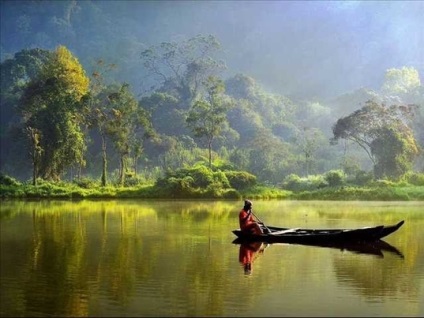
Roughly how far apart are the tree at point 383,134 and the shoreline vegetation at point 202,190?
2.81 m

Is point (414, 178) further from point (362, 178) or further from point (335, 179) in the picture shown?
point (335, 179)

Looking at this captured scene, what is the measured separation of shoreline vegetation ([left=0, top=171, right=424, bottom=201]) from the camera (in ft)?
149

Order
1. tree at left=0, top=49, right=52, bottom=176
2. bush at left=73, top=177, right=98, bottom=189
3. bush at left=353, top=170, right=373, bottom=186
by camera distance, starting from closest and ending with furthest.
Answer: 1. bush at left=73, top=177, right=98, bottom=189
2. bush at left=353, top=170, right=373, bottom=186
3. tree at left=0, top=49, right=52, bottom=176

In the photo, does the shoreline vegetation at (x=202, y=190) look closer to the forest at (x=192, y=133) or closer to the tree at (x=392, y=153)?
the forest at (x=192, y=133)

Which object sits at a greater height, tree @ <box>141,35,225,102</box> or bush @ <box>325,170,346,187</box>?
tree @ <box>141,35,225,102</box>

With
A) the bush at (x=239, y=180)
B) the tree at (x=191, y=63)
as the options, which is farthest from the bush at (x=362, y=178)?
the tree at (x=191, y=63)

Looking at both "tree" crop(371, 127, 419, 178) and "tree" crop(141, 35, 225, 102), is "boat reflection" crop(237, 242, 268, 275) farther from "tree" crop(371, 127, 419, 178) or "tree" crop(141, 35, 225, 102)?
"tree" crop(141, 35, 225, 102)

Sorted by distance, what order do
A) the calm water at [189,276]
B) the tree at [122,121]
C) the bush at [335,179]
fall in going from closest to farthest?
the calm water at [189,276] → the bush at [335,179] → the tree at [122,121]

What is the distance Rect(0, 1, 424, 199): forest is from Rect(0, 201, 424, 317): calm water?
1060 inches

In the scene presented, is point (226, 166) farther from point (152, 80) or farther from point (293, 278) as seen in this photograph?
point (152, 80)

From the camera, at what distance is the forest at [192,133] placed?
2004 inches

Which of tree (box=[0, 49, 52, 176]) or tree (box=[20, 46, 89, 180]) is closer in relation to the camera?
tree (box=[20, 46, 89, 180])

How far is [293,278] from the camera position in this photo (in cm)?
1317

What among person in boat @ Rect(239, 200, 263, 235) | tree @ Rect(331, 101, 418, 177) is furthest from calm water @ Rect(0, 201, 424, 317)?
tree @ Rect(331, 101, 418, 177)
